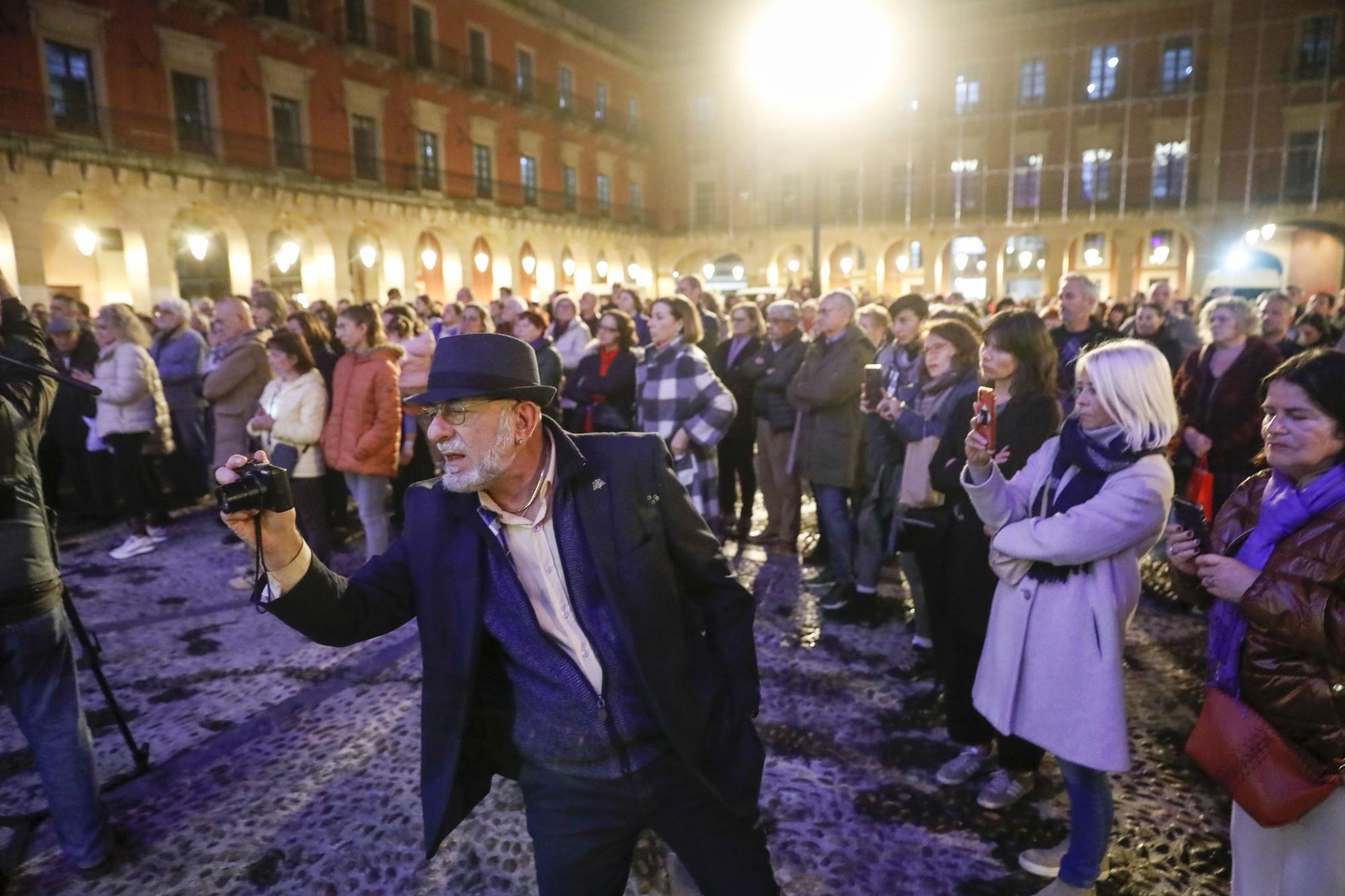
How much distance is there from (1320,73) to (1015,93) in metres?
9.94

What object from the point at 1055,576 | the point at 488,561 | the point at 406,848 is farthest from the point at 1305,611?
the point at 406,848

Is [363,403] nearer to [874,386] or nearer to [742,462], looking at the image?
[874,386]

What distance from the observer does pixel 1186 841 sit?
2.87m

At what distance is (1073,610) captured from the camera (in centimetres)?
241

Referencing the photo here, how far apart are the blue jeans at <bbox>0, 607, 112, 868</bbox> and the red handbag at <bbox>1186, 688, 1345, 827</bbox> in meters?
3.46

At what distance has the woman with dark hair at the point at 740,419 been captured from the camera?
6438 mm

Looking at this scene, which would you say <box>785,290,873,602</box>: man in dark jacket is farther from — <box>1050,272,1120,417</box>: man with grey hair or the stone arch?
the stone arch

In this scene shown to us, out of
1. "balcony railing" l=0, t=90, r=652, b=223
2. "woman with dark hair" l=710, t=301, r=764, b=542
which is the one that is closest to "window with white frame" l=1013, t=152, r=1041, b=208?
"balcony railing" l=0, t=90, r=652, b=223

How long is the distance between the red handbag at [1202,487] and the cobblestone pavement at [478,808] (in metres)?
0.77

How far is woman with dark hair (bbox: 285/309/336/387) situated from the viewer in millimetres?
5797

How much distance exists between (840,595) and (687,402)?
61.2 inches

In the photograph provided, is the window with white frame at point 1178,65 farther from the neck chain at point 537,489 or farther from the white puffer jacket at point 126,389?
the neck chain at point 537,489

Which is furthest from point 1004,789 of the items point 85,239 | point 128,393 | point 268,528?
point 85,239

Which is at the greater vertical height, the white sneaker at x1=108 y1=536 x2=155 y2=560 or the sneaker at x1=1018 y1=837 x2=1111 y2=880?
the white sneaker at x1=108 y1=536 x2=155 y2=560
